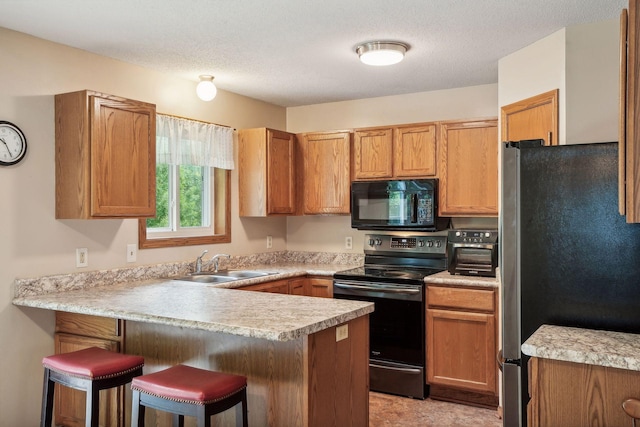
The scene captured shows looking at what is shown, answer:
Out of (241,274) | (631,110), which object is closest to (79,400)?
(241,274)

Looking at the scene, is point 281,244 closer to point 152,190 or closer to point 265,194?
point 265,194

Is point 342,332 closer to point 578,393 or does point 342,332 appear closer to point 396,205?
point 578,393

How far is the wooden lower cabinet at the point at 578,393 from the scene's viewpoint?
4.93 ft

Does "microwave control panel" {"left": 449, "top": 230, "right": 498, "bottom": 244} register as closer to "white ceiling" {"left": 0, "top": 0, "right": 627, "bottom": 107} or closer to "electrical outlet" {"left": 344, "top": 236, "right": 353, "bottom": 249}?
"electrical outlet" {"left": 344, "top": 236, "right": 353, "bottom": 249}

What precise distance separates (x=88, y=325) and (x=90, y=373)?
0.60 metres

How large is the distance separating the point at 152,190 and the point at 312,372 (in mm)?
1748

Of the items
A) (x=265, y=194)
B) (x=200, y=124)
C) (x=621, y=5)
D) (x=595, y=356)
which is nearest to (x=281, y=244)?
(x=265, y=194)

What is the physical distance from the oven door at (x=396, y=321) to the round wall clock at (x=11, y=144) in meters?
2.43

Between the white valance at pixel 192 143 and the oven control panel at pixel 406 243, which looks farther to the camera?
the oven control panel at pixel 406 243

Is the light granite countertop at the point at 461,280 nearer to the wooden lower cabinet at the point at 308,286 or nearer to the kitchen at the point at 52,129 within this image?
the wooden lower cabinet at the point at 308,286

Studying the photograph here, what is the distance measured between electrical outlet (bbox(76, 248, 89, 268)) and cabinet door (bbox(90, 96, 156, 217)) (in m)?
0.38

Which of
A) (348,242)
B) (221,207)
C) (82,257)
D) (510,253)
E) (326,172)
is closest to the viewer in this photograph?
(510,253)

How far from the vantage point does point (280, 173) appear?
4.61 m

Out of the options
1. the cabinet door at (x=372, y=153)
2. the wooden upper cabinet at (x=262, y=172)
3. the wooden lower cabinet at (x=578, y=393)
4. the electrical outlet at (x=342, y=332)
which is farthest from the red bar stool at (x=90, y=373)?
the cabinet door at (x=372, y=153)
